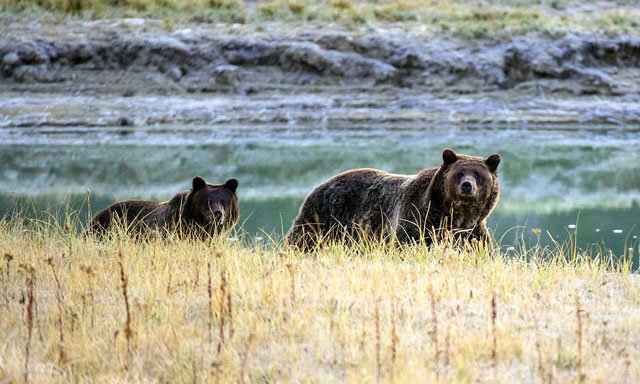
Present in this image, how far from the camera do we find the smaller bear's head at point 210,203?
31.2 ft

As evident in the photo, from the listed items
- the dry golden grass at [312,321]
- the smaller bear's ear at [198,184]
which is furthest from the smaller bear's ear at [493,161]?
the smaller bear's ear at [198,184]

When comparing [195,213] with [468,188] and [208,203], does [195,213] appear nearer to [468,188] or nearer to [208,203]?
[208,203]

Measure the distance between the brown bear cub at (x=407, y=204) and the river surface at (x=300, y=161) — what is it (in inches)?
193

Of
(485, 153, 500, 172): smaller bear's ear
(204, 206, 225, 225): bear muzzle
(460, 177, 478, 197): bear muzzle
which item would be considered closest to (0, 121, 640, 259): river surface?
(204, 206, 225, 225): bear muzzle

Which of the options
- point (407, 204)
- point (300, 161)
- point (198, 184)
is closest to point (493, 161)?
point (407, 204)

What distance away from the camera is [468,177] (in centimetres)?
800

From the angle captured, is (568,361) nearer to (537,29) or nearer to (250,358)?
(250,358)

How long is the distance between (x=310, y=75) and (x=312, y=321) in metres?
19.7

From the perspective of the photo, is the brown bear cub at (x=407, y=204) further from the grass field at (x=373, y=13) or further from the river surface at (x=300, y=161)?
the grass field at (x=373, y=13)

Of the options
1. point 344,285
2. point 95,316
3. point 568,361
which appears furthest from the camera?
point 344,285

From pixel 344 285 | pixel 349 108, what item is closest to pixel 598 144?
pixel 349 108

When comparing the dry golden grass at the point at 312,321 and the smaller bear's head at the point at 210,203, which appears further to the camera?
the smaller bear's head at the point at 210,203

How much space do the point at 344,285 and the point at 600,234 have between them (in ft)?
25.2

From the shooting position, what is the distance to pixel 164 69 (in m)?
25.1
